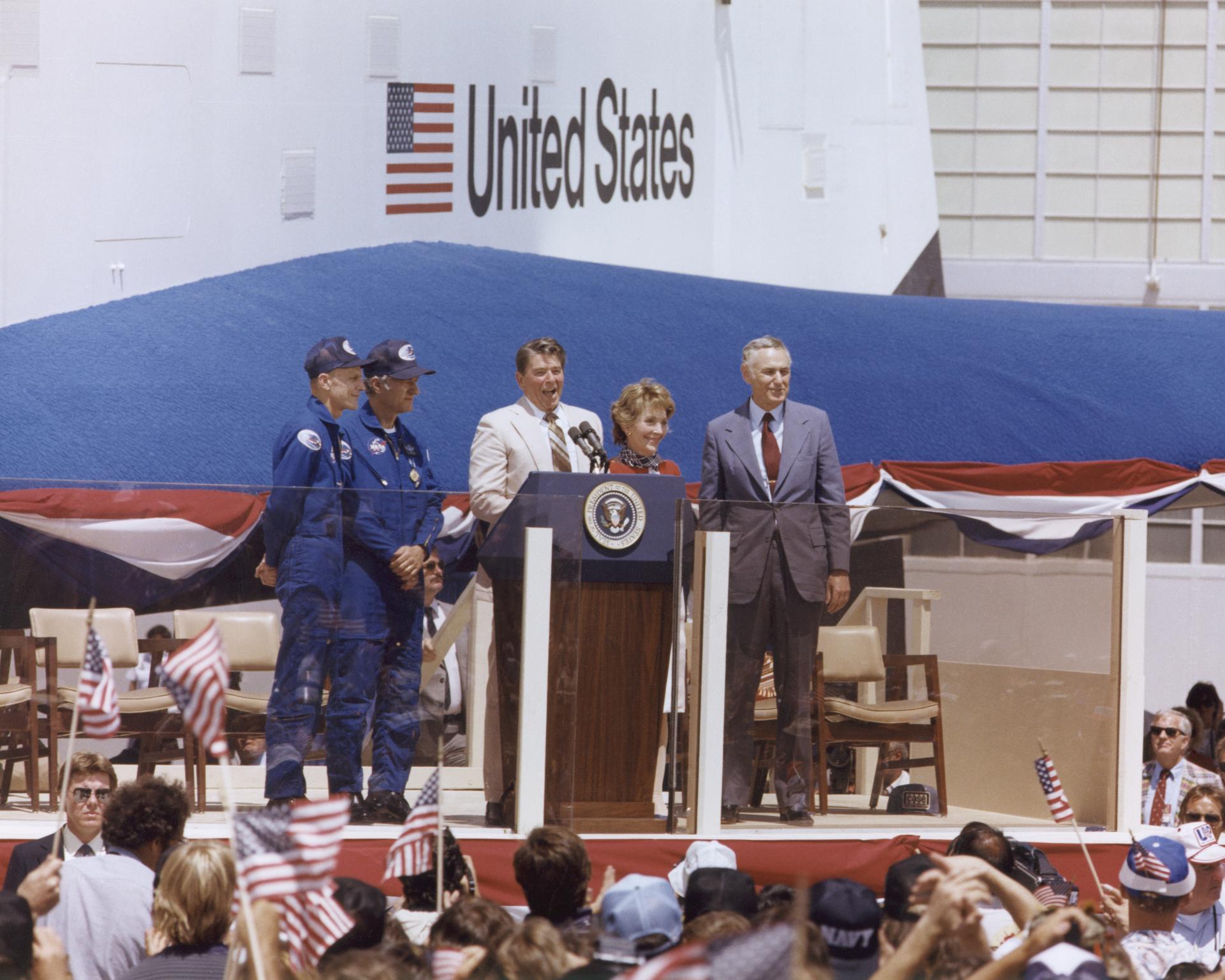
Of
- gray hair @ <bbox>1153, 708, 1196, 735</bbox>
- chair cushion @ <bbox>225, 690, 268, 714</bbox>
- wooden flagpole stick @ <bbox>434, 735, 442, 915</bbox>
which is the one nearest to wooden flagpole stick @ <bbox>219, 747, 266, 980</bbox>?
wooden flagpole stick @ <bbox>434, 735, 442, 915</bbox>

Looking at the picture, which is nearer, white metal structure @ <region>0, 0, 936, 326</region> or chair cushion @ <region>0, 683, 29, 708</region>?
chair cushion @ <region>0, 683, 29, 708</region>

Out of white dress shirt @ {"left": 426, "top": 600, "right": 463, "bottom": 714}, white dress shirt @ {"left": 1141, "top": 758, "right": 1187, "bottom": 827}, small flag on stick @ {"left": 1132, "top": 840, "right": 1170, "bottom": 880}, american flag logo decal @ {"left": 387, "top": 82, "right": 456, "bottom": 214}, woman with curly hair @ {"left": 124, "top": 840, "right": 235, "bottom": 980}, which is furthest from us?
american flag logo decal @ {"left": 387, "top": 82, "right": 456, "bottom": 214}

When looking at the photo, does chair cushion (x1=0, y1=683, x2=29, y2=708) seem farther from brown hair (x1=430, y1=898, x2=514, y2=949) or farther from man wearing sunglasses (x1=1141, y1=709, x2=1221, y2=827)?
man wearing sunglasses (x1=1141, y1=709, x2=1221, y2=827)

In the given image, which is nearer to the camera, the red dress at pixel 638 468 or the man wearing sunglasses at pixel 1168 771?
the red dress at pixel 638 468

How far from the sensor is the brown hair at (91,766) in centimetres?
534

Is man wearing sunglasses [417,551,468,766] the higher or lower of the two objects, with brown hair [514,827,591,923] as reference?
higher

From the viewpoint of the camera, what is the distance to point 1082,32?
66.1 feet

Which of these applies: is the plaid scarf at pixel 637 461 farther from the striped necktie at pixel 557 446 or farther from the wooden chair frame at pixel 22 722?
the wooden chair frame at pixel 22 722

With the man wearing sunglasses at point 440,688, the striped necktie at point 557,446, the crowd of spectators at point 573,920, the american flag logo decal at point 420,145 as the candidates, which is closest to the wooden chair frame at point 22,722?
the crowd of spectators at point 573,920

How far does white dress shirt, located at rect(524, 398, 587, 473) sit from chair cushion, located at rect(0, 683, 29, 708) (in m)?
1.94

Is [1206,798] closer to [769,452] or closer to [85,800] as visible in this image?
[769,452]

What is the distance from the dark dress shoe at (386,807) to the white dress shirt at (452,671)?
0.31m

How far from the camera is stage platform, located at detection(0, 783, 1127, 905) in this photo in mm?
5504

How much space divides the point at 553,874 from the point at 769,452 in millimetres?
2456
